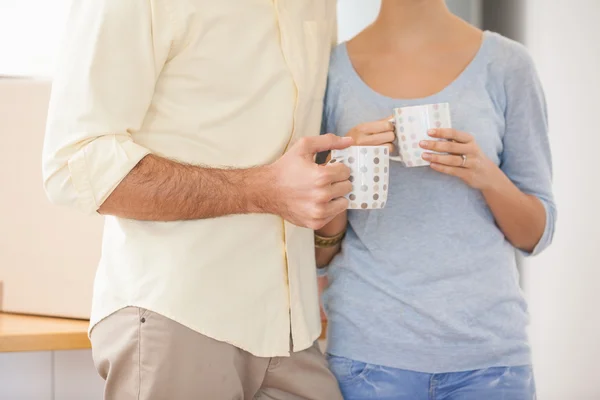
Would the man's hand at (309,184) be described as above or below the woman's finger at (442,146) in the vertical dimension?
below

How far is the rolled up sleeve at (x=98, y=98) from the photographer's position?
37.7 inches

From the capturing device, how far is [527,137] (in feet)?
3.87

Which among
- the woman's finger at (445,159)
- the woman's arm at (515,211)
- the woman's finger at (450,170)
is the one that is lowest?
the woman's arm at (515,211)

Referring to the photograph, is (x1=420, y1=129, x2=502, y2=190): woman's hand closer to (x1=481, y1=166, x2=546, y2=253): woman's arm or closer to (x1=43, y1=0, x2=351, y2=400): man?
(x1=481, y1=166, x2=546, y2=253): woman's arm

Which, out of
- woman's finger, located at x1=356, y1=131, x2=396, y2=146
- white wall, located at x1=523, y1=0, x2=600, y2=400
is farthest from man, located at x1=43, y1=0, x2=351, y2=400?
white wall, located at x1=523, y1=0, x2=600, y2=400

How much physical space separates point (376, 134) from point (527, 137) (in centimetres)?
27

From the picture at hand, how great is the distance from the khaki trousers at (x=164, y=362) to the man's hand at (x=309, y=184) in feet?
0.74

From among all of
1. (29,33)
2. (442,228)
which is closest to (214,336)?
(442,228)

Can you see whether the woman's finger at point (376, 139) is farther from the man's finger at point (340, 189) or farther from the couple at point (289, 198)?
the man's finger at point (340, 189)

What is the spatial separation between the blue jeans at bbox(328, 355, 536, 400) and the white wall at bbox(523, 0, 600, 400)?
0.35 metres

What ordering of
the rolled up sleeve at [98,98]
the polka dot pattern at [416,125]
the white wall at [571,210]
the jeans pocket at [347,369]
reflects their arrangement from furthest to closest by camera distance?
the white wall at [571,210]
the jeans pocket at [347,369]
the polka dot pattern at [416,125]
the rolled up sleeve at [98,98]

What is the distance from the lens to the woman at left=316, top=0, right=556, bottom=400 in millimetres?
1126

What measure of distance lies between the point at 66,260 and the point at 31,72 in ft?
2.29

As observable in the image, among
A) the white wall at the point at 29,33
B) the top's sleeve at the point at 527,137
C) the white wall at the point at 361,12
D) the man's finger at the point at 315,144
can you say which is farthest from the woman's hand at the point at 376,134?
the white wall at the point at 29,33
